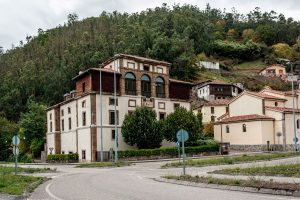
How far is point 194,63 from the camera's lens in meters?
112

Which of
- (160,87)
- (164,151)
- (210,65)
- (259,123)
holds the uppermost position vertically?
(210,65)

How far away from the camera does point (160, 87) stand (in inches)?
2446

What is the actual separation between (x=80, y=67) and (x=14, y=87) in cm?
2109

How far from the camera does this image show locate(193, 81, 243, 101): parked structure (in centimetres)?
9975

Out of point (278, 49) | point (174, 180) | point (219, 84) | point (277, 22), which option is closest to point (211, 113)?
point (219, 84)

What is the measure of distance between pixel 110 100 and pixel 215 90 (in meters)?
48.6

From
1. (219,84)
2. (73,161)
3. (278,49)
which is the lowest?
(73,161)

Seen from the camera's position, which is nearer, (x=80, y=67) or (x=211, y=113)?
(x=211, y=113)

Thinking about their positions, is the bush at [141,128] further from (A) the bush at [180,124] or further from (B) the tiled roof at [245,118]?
(B) the tiled roof at [245,118]

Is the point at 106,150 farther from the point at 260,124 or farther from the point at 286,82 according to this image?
the point at 286,82

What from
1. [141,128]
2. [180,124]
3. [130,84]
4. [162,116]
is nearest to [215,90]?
[162,116]

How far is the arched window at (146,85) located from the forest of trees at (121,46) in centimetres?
Result: 3799

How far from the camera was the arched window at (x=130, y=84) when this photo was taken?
5831cm

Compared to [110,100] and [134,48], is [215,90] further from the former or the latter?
[110,100]
